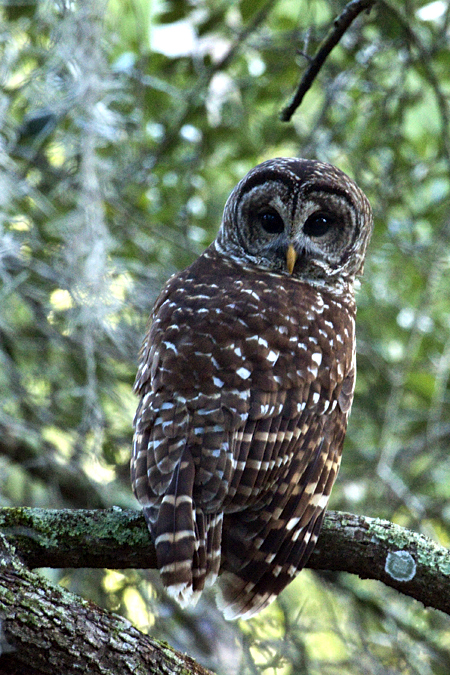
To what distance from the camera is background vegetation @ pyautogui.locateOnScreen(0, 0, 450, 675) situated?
3.18 m

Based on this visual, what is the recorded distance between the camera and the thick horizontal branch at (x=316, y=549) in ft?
6.51

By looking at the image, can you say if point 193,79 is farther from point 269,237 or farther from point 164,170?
point 269,237

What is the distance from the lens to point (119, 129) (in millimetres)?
3549

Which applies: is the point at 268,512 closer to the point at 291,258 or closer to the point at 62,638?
the point at 62,638

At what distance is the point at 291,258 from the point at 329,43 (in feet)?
2.31

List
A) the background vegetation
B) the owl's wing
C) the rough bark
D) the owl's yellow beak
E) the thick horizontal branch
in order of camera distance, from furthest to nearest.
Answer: the background vegetation
the owl's yellow beak
the owl's wing
the thick horizontal branch
the rough bark

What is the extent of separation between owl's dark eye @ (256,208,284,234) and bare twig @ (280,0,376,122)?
16.5 inches

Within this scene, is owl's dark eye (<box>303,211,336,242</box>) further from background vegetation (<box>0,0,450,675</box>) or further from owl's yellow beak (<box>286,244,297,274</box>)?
background vegetation (<box>0,0,450,675</box>)

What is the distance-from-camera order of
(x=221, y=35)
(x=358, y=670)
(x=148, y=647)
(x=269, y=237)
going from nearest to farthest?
(x=148, y=647), (x=269, y=237), (x=358, y=670), (x=221, y=35)

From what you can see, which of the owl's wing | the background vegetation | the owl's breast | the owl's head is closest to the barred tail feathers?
Answer: the owl's wing

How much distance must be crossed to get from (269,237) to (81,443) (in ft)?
3.98

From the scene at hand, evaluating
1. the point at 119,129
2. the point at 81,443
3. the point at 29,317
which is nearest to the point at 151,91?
the point at 119,129

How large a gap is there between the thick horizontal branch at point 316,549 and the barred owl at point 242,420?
0.07 meters

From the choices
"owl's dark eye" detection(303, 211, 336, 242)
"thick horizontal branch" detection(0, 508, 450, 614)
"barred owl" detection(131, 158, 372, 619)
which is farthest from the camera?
"owl's dark eye" detection(303, 211, 336, 242)
